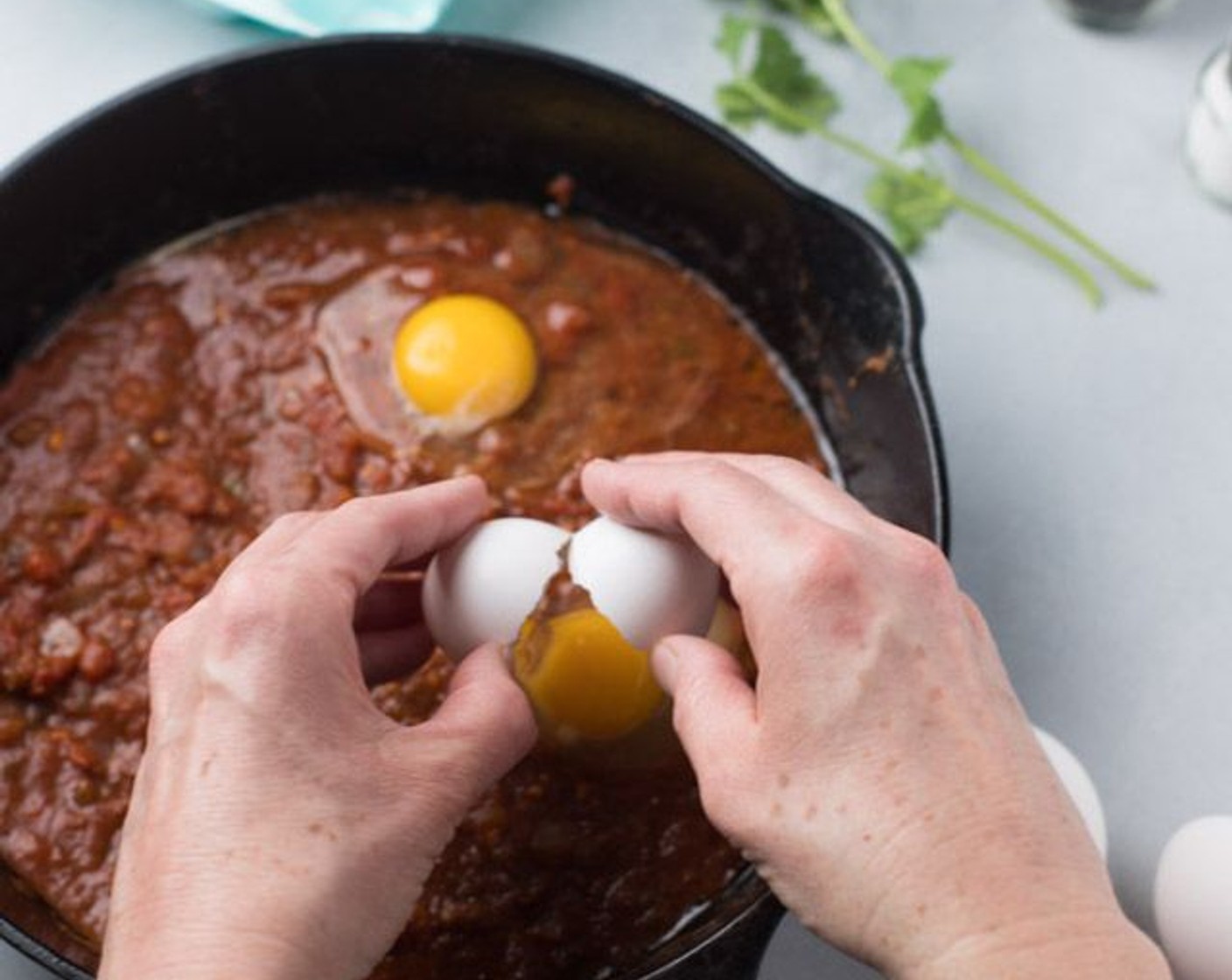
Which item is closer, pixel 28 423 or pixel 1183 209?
pixel 28 423

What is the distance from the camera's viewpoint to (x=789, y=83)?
3.10 meters

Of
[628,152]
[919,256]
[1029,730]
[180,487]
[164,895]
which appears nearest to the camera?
[164,895]

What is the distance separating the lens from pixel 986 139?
3174 mm

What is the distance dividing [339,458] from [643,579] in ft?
2.46

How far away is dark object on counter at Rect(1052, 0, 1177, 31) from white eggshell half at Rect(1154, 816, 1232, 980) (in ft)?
5.23

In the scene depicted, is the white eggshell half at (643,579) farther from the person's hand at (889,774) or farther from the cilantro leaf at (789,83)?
the cilantro leaf at (789,83)

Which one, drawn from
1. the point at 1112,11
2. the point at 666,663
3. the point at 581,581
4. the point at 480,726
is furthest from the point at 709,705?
the point at 1112,11

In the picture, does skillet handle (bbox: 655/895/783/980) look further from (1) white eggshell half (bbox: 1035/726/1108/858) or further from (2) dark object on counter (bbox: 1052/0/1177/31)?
(2) dark object on counter (bbox: 1052/0/1177/31)

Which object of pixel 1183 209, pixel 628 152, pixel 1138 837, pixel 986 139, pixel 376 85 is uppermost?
pixel 376 85

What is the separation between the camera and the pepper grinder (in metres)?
3.00

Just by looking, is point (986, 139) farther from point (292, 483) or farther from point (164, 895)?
point (164, 895)

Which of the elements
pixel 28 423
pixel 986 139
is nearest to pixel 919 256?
pixel 986 139

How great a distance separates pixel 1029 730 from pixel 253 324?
1560 mm

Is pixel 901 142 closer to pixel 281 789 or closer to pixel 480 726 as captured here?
pixel 480 726
